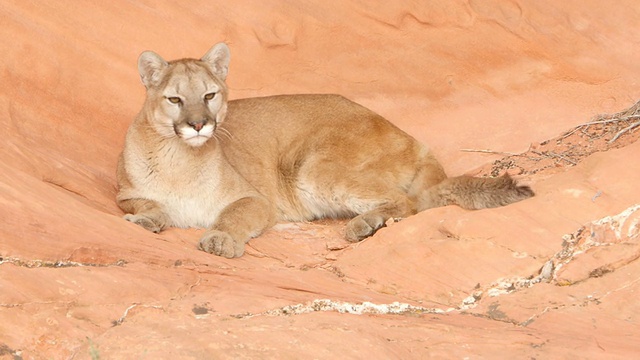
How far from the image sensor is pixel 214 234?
6598 mm

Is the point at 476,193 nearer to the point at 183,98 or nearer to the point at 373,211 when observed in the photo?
the point at 373,211

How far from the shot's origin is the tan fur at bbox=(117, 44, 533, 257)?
699cm

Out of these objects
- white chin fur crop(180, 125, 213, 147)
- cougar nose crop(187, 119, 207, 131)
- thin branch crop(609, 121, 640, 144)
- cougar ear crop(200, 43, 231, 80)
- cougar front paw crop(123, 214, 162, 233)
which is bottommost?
cougar front paw crop(123, 214, 162, 233)

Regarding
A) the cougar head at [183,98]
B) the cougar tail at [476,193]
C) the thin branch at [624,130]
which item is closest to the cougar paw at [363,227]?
the cougar tail at [476,193]

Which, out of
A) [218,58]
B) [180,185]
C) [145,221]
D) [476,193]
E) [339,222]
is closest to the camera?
[476,193]

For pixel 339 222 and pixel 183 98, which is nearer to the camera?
pixel 183 98

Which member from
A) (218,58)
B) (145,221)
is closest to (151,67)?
(218,58)

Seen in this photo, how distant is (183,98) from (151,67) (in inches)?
17.4

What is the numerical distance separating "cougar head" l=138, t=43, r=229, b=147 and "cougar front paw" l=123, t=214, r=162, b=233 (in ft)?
2.11

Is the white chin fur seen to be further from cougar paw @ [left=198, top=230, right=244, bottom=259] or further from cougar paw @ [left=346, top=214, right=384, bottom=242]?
cougar paw @ [left=346, top=214, right=384, bottom=242]

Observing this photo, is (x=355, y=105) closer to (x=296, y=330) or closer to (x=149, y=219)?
(x=149, y=219)

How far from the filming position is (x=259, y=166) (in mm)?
8055

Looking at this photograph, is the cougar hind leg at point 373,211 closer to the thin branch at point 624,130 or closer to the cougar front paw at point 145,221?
the cougar front paw at point 145,221

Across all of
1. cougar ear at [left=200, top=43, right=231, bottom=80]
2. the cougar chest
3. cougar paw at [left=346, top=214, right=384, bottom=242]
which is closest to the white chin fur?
the cougar chest
